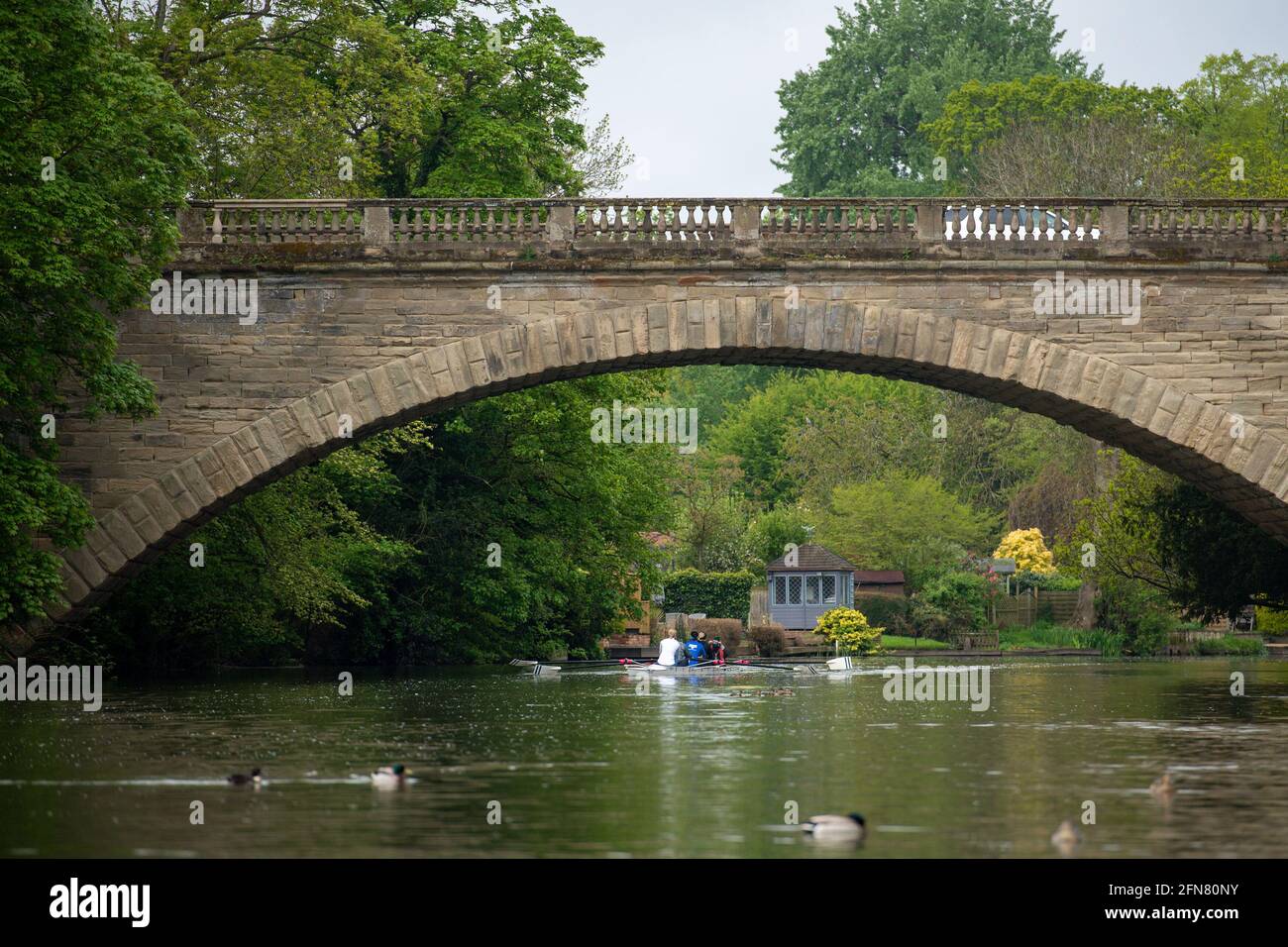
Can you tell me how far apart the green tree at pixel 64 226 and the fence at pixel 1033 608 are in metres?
37.2

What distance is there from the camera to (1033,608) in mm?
56781

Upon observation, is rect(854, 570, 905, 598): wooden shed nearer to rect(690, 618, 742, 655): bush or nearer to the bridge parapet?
rect(690, 618, 742, 655): bush

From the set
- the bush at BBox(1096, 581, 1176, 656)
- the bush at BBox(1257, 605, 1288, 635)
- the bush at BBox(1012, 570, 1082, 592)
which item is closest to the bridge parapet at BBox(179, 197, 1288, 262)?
the bush at BBox(1257, 605, 1288, 635)

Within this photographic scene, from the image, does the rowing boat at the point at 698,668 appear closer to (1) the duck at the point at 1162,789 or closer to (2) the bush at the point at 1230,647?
(2) the bush at the point at 1230,647

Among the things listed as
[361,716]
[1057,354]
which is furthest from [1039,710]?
[361,716]

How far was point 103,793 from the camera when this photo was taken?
13.0 meters

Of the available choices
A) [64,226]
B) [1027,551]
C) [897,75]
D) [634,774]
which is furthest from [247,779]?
[897,75]

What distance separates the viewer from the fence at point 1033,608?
5647cm

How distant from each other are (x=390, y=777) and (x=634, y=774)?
78.6 inches

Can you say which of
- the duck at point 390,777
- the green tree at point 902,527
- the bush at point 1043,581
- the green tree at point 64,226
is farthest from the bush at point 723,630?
the duck at point 390,777

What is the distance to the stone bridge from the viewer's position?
Result: 25.4 meters

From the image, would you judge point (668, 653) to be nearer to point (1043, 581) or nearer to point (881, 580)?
point (881, 580)

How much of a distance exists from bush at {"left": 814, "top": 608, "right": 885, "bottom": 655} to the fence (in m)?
10.00
